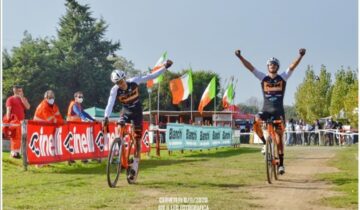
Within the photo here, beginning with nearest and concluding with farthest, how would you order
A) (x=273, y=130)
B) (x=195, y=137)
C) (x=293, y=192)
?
(x=293, y=192) < (x=273, y=130) < (x=195, y=137)

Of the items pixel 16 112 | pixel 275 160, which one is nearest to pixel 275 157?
pixel 275 160

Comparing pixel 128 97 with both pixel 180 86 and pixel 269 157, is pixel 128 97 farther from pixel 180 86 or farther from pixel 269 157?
pixel 180 86

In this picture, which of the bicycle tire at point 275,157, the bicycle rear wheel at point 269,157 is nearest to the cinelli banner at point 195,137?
the bicycle tire at point 275,157

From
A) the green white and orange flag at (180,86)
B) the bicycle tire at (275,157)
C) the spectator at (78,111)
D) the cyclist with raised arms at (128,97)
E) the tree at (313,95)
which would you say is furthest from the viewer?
the green white and orange flag at (180,86)

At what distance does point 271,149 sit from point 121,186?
2.71m

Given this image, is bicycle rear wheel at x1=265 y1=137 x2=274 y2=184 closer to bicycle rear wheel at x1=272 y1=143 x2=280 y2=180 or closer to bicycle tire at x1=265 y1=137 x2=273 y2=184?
bicycle tire at x1=265 y1=137 x2=273 y2=184

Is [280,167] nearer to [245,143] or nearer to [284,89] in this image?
[284,89]

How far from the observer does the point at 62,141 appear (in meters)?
13.1

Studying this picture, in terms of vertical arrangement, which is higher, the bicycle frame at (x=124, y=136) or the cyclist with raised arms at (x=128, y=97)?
the cyclist with raised arms at (x=128, y=97)

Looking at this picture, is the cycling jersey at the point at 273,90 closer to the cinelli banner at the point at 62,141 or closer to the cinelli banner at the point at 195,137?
the cinelli banner at the point at 62,141

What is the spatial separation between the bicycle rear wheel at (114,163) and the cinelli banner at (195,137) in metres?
8.92

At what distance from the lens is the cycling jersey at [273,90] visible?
32.2ft

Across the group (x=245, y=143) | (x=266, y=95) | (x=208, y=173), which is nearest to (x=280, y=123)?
(x=266, y=95)

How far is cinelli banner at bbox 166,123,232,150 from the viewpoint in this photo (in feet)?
63.0
